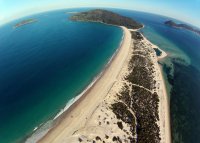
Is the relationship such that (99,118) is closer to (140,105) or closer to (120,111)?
(120,111)

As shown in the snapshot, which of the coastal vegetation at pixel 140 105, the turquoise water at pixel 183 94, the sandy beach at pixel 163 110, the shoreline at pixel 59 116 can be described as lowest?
the turquoise water at pixel 183 94

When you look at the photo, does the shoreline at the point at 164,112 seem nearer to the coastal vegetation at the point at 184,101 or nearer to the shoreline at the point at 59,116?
the coastal vegetation at the point at 184,101

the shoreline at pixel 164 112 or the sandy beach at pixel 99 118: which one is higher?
the sandy beach at pixel 99 118

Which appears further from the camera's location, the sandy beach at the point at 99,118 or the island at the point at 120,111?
the island at the point at 120,111

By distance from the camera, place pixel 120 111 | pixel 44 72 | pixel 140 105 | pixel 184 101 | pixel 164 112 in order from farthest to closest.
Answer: pixel 44 72
pixel 184 101
pixel 164 112
pixel 140 105
pixel 120 111

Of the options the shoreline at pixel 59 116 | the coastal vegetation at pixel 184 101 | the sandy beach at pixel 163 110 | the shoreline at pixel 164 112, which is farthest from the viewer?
the coastal vegetation at pixel 184 101

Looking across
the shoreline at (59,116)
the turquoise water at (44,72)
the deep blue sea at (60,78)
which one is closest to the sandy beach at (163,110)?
the deep blue sea at (60,78)

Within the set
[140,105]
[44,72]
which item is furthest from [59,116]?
[44,72]

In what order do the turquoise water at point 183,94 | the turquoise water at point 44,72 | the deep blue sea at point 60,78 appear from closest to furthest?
the turquoise water at point 44,72
the deep blue sea at point 60,78
the turquoise water at point 183,94

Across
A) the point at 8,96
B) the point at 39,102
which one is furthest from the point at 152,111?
the point at 8,96
